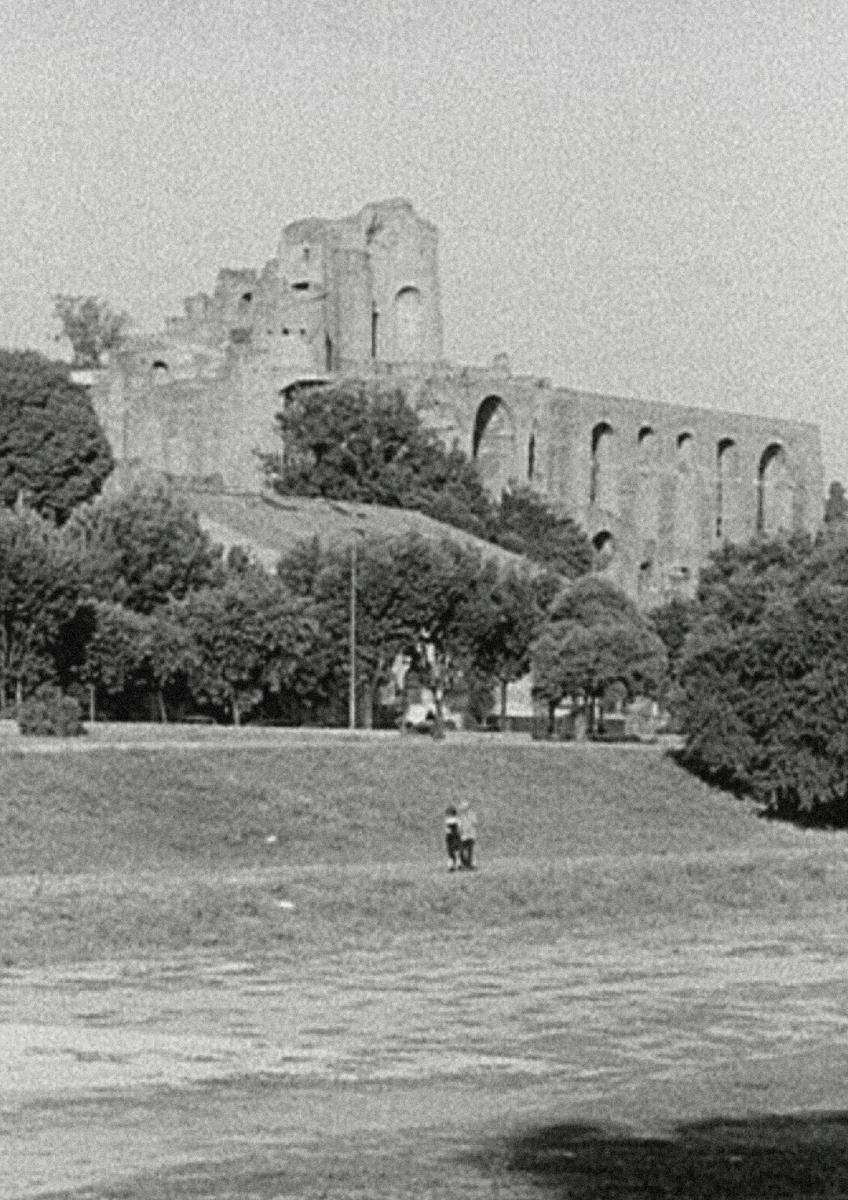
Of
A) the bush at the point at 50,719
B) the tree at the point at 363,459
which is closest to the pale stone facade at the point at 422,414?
the tree at the point at 363,459

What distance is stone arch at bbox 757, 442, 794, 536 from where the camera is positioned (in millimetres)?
147000

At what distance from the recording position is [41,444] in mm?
95062

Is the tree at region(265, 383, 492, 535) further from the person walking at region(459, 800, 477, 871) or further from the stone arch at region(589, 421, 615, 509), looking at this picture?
the person walking at region(459, 800, 477, 871)

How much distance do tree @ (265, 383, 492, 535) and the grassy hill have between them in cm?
761

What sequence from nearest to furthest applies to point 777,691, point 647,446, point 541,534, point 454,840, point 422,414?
point 454,840 → point 777,691 → point 541,534 → point 422,414 → point 647,446

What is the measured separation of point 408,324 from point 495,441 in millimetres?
9229

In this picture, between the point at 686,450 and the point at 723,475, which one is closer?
the point at 686,450

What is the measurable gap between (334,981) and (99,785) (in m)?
20.1

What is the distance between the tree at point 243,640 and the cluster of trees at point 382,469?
3676cm

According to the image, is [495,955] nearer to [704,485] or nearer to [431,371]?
[431,371]

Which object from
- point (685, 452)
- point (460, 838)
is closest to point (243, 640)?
point (460, 838)

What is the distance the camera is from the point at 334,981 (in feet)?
113

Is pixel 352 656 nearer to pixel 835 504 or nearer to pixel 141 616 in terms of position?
pixel 141 616

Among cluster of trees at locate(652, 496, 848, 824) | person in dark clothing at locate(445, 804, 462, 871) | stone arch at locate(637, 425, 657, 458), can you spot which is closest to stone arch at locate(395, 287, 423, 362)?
stone arch at locate(637, 425, 657, 458)
